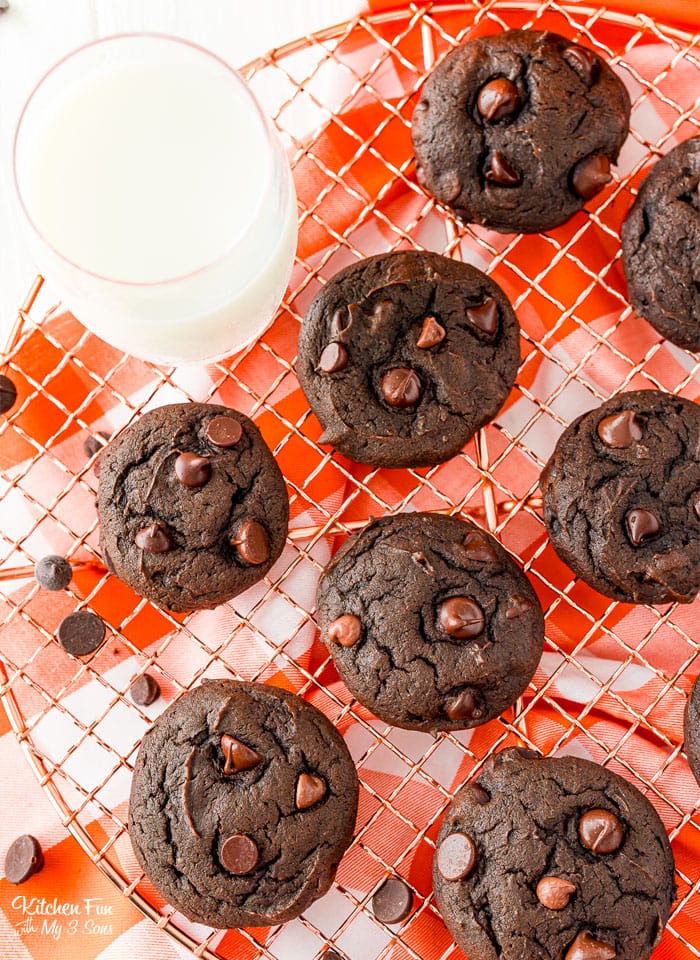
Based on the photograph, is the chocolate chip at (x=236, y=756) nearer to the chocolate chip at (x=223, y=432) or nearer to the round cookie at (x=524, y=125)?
the chocolate chip at (x=223, y=432)

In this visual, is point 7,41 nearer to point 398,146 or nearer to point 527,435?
point 398,146

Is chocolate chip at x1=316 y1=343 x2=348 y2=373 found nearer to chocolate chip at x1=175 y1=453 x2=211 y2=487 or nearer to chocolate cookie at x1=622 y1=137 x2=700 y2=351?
chocolate chip at x1=175 y1=453 x2=211 y2=487

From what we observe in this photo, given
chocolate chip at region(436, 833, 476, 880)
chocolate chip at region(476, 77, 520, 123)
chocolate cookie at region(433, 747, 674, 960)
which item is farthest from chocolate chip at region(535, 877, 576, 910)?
chocolate chip at region(476, 77, 520, 123)


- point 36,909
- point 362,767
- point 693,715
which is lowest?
point 36,909

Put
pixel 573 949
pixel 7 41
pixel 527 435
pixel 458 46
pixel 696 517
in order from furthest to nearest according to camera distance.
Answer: pixel 7 41 → pixel 527 435 → pixel 458 46 → pixel 696 517 → pixel 573 949

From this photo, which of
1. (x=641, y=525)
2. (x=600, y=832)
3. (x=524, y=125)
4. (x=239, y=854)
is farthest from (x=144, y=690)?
(x=524, y=125)

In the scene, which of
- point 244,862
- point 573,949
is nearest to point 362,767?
point 244,862

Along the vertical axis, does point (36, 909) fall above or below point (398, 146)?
below
